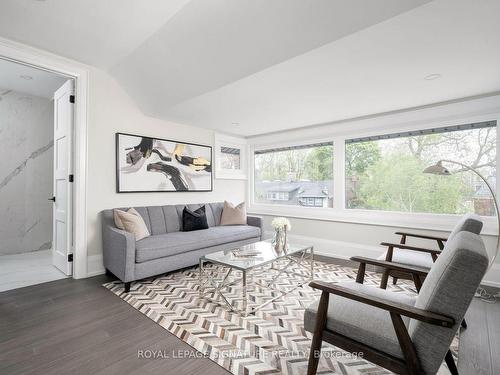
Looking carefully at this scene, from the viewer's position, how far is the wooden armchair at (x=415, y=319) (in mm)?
1056

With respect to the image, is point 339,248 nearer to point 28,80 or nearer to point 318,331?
point 318,331

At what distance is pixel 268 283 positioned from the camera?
9.58 feet

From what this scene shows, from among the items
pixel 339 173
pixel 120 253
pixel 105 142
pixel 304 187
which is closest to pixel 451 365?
pixel 120 253

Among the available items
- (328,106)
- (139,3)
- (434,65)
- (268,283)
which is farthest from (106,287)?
(434,65)

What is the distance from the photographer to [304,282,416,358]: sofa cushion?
1215mm

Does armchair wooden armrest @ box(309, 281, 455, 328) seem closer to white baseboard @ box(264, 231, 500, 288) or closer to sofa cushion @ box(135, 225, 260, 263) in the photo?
sofa cushion @ box(135, 225, 260, 263)

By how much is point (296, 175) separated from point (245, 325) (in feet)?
10.8

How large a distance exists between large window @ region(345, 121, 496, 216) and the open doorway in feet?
13.5

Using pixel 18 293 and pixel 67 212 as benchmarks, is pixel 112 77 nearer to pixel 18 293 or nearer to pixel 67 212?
pixel 67 212

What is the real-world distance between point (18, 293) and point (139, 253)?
4.12 feet

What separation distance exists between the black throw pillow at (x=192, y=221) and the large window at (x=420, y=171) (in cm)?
238

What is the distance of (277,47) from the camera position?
215cm

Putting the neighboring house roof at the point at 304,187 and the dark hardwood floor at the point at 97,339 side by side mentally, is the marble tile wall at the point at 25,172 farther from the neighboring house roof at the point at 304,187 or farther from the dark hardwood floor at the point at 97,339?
the neighboring house roof at the point at 304,187

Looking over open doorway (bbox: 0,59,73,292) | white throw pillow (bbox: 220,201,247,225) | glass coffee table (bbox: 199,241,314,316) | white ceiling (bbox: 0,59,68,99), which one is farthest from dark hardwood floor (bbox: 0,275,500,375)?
white ceiling (bbox: 0,59,68,99)
